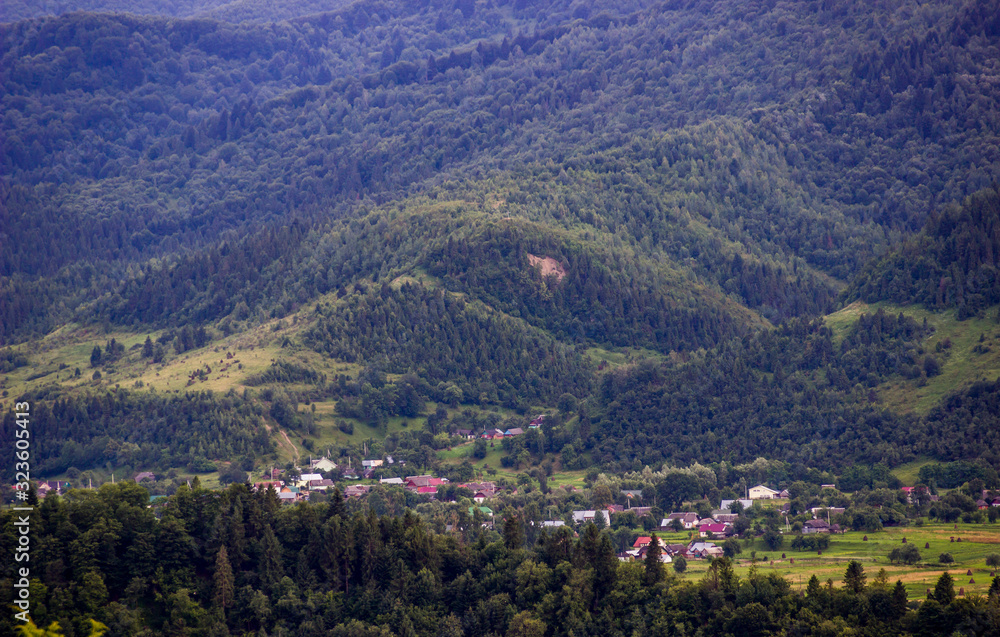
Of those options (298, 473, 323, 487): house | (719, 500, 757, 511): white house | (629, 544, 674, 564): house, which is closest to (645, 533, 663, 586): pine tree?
(629, 544, 674, 564): house

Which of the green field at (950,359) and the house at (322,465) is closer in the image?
the green field at (950,359)

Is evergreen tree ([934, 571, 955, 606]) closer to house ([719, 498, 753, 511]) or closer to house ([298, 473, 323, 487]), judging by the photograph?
house ([719, 498, 753, 511])

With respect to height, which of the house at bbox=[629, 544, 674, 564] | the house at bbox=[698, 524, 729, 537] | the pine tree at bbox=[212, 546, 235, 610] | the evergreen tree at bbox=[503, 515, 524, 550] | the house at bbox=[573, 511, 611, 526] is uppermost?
the evergreen tree at bbox=[503, 515, 524, 550]

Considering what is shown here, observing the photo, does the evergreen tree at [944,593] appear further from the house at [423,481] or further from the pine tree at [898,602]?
the house at [423,481]

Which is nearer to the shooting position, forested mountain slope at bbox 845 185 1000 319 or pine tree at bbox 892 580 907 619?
pine tree at bbox 892 580 907 619

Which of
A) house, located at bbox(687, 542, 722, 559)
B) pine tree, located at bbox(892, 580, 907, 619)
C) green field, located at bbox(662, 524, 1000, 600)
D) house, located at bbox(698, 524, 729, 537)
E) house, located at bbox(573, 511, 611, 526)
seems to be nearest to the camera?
pine tree, located at bbox(892, 580, 907, 619)

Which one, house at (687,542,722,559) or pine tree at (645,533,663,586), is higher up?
pine tree at (645,533,663,586)

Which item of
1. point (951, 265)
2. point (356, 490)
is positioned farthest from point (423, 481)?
point (951, 265)

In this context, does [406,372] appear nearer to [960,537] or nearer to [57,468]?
[57,468]

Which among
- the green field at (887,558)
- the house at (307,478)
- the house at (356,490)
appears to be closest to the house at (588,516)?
the green field at (887,558)
